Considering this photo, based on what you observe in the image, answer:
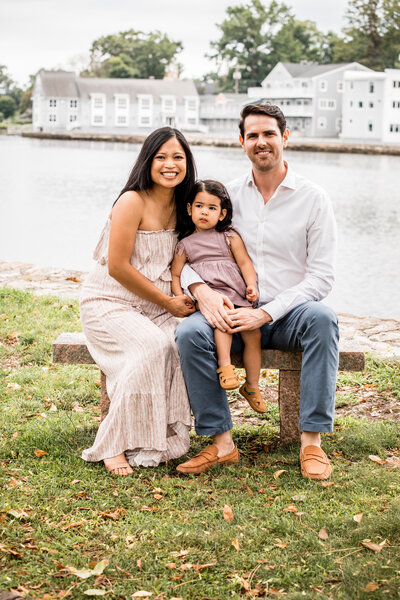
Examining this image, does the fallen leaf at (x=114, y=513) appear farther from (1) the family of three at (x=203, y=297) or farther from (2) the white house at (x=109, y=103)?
(2) the white house at (x=109, y=103)

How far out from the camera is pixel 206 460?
13.2ft

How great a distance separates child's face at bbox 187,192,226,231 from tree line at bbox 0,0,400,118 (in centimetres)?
7853

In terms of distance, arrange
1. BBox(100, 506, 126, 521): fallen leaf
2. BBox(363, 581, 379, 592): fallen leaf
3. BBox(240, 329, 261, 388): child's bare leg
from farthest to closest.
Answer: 1. BBox(240, 329, 261, 388): child's bare leg
2. BBox(100, 506, 126, 521): fallen leaf
3. BBox(363, 581, 379, 592): fallen leaf

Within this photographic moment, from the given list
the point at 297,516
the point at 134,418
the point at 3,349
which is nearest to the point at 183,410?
the point at 134,418

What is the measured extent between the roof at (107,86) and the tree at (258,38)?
5.72 m

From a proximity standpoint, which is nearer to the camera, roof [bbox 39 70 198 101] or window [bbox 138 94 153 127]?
window [bbox 138 94 153 127]

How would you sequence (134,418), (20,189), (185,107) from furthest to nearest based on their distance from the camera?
(185,107), (20,189), (134,418)

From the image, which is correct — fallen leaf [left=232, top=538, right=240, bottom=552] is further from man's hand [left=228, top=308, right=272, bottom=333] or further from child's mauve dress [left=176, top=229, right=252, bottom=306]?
child's mauve dress [left=176, top=229, right=252, bottom=306]

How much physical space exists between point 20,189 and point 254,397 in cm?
2626

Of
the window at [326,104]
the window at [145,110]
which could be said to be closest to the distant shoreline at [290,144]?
the window at [145,110]

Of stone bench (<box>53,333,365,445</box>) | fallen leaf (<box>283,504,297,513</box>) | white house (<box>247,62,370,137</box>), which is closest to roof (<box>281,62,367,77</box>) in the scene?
white house (<box>247,62,370,137</box>)

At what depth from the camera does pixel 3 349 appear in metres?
6.20

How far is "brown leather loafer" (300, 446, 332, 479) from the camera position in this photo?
12.6ft

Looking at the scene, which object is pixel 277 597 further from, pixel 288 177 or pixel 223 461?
pixel 288 177
